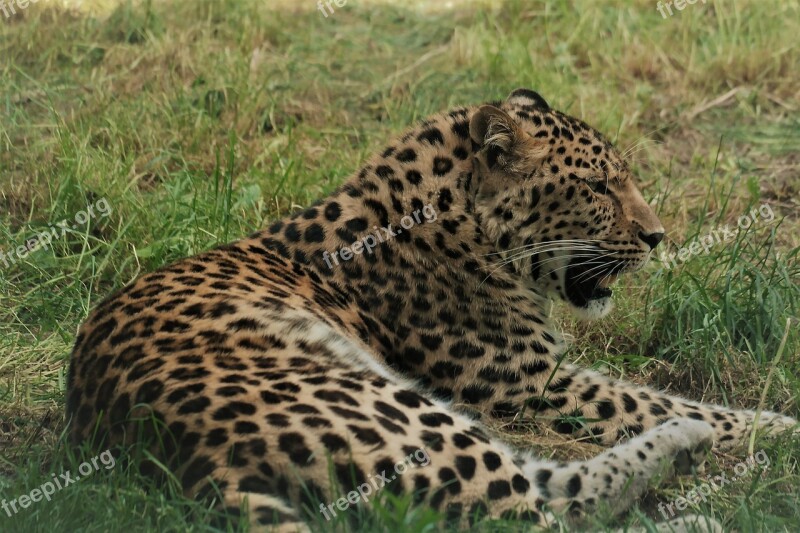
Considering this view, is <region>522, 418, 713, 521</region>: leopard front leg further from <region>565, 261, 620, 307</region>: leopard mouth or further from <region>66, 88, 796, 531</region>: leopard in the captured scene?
<region>565, 261, 620, 307</region>: leopard mouth

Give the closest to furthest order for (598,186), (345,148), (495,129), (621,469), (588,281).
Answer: (621,469) < (495,129) < (598,186) < (588,281) < (345,148)

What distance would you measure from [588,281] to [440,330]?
3.35 feet

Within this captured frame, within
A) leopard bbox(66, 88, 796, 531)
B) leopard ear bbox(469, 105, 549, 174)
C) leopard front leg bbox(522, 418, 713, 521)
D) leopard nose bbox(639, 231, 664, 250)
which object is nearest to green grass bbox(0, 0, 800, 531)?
leopard front leg bbox(522, 418, 713, 521)

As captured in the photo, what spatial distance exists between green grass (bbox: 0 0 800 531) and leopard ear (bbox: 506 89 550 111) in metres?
1.50

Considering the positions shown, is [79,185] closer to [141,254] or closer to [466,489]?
[141,254]

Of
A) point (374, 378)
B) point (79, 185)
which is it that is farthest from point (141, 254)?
point (374, 378)

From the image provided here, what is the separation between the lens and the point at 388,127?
A: 399 inches

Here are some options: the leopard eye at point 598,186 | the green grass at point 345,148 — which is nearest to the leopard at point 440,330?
the leopard eye at point 598,186

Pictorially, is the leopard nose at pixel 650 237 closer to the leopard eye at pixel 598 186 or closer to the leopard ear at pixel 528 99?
the leopard eye at pixel 598 186

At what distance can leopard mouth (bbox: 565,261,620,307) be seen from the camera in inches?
264

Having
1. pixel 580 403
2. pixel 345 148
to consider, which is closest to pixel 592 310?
pixel 580 403

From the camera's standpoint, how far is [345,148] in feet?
32.5

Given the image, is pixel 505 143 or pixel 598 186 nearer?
pixel 505 143

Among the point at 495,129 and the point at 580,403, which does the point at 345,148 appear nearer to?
the point at 495,129
